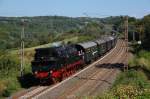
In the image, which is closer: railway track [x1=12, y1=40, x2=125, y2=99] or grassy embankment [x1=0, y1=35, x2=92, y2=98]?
railway track [x1=12, y1=40, x2=125, y2=99]

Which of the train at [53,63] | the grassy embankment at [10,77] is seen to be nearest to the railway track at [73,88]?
the train at [53,63]

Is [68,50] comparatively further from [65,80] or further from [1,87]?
[1,87]

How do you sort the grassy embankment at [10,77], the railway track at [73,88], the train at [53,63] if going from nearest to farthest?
the railway track at [73,88]
the grassy embankment at [10,77]
the train at [53,63]

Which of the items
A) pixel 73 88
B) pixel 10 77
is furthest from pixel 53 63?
pixel 10 77

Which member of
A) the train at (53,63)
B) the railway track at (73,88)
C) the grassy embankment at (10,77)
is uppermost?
the train at (53,63)

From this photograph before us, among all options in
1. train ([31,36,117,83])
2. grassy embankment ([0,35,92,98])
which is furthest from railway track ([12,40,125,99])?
grassy embankment ([0,35,92,98])

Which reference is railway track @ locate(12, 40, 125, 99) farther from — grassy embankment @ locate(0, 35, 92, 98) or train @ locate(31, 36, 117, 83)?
grassy embankment @ locate(0, 35, 92, 98)

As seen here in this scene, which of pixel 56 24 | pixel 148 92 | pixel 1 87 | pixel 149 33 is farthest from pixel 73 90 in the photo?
pixel 56 24

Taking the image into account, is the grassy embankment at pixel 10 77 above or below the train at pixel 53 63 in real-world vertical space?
below

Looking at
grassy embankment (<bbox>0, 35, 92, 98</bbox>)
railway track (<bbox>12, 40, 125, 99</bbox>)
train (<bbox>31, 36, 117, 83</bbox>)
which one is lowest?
railway track (<bbox>12, 40, 125, 99</bbox>)

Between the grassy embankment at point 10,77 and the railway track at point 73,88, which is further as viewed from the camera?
the grassy embankment at point 10,77

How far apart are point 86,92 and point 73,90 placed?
1.34 meters

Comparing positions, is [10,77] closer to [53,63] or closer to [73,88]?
[53,63]

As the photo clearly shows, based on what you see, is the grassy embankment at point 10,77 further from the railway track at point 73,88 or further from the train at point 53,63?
the train at point 53,63
